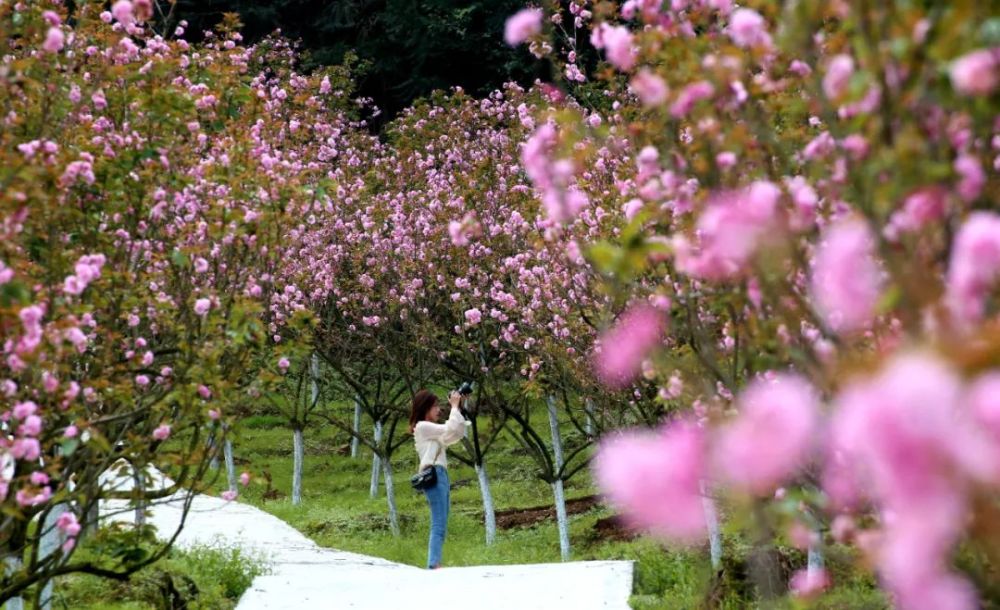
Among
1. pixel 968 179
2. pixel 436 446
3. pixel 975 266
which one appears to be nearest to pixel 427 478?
pixel 436 446

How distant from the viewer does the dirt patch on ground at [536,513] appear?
57.7 ft

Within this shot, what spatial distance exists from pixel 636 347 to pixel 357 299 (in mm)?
15693

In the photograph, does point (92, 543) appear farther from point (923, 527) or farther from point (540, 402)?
point (540, 402)

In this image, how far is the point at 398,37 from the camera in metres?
30.8

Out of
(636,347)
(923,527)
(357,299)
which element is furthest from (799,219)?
(357,299)

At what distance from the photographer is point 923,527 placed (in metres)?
1.28

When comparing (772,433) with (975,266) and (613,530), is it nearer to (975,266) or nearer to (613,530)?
(975,266)

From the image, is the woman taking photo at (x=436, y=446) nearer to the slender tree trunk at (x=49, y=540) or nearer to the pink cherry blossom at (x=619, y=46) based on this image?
the slender tree trunk at (x=49, y=540)

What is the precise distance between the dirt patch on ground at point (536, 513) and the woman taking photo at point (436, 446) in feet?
18.6

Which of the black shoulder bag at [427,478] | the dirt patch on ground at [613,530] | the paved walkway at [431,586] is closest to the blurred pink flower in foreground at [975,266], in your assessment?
the paved walkway at [431,586]

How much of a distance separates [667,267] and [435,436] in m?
5.47

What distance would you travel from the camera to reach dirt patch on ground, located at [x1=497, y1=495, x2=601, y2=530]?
17.6 meters

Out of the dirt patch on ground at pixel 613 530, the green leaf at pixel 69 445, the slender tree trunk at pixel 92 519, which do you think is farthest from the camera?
the dirt patch on ground at pixel 613 530

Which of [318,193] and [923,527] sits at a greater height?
[318,193]
